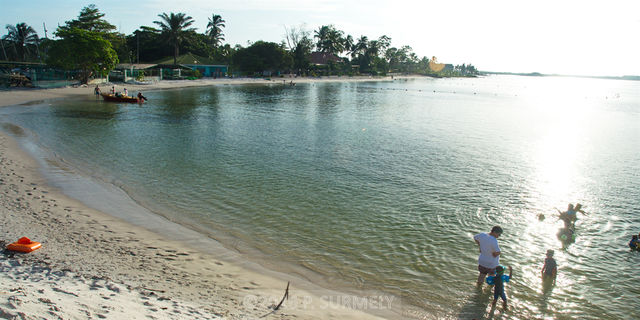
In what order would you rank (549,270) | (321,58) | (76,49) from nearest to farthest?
(549,270)
(76,49)
(321,58)

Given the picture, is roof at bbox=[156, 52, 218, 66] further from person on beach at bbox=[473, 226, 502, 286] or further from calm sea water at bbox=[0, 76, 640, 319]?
person on beach at bbox=[473, 226, 502, 286]

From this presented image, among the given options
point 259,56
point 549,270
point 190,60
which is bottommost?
point 549,270

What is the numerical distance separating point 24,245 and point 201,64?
92.4 metres

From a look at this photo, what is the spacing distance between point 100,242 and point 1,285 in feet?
12.2

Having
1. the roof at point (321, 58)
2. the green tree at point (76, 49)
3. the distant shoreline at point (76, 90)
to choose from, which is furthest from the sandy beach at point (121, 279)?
the roof at point (321, 58)

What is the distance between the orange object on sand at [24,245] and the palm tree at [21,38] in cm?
10190

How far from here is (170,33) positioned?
87.2m

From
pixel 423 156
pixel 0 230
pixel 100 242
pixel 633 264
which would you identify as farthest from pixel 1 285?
pixel 423 156

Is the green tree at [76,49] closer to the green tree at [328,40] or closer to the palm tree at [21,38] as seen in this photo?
the palm tree at [21,38]

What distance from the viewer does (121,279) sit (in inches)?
341

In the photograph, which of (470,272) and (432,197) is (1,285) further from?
(432,197)

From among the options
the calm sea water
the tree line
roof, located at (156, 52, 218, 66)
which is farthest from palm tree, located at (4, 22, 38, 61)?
the calm sea water

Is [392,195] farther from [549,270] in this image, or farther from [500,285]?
[500,285]

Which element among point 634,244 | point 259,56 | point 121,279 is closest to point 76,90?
point 259,56
